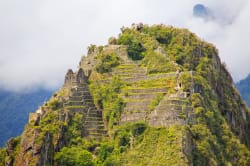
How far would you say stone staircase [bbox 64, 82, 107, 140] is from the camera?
9541cm

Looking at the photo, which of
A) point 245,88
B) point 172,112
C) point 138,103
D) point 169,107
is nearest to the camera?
point 172,112

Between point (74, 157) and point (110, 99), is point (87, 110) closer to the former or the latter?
point (110, 99)

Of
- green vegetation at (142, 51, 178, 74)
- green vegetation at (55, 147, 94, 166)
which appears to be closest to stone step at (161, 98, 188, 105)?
green vegetation at (142, 51, 178, 74)

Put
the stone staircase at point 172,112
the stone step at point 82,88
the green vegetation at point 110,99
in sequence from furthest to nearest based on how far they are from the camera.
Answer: the stone step at point 82,88 → the green vegetation at point 110,99 → the stone staircase at point 172,112

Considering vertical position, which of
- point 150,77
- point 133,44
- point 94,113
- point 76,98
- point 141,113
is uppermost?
point 133,44

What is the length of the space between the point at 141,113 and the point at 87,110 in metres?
8.29

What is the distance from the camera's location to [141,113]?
92625 mm

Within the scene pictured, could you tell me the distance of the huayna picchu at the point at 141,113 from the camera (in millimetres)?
Answer: 88938

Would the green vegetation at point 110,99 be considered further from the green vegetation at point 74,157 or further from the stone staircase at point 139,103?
the green vegetation at point 74,157

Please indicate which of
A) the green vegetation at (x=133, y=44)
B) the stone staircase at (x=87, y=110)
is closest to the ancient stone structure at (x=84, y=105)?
the stone staircase at (x=87, y=110)

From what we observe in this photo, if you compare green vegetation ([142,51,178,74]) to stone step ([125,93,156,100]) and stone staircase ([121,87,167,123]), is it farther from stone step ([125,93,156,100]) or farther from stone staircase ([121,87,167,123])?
stone step ([125,93,156,100])

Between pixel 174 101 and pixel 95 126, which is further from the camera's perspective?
pixel 95 126

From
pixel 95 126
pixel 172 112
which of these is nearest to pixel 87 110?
pixel 95 126

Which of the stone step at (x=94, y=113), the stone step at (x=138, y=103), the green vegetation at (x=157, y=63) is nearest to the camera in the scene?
the stone step at (x=138, y=103)
